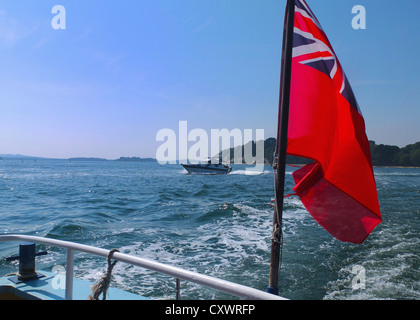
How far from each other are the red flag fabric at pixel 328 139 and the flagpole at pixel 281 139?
0.24 metres

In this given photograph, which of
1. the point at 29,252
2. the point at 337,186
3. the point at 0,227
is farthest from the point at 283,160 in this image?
the point at 0,227

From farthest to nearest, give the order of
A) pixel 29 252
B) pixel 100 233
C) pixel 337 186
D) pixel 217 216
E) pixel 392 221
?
1. pixel 217 216
2. pixel 392 221
3. pixel 100 233
4. pixel 29 252
5. pixel 337 186

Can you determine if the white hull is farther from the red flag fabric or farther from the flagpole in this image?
the flagpole

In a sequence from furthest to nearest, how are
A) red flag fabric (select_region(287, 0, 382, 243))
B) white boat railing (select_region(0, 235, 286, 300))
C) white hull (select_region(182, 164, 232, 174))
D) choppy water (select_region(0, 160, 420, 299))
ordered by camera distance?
white hull (select_region(182, 164, 232, 174))
choppy water (select_region(0, 160, 420, 299))
red flag fabric (select_region(287, 0, 382, 243))
white boat railing (select_region(0, 235, 286, 300))

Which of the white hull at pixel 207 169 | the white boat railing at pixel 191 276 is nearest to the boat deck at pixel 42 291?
the white boat railing at pixel 191 276

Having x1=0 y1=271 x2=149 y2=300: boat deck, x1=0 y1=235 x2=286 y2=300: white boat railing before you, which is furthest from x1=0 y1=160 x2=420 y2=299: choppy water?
x1=0 y1=235 x2=286 y2=300: white boat railing

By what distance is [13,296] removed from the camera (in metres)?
3.68

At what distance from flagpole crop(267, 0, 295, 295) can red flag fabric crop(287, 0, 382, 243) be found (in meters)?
0.24

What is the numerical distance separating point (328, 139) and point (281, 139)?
620 millimetres

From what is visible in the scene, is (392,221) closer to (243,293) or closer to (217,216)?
(217,216)

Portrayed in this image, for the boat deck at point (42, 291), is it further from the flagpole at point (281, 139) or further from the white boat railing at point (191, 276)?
the flagpole at point (281, 139)

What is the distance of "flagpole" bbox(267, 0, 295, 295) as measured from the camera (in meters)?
3.03

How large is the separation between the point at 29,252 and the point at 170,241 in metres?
9.35

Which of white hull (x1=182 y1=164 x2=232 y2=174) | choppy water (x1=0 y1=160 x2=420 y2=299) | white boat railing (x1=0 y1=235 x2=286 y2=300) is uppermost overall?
white boat railing (x1=0 y1=235 x2=286 y2=300)
